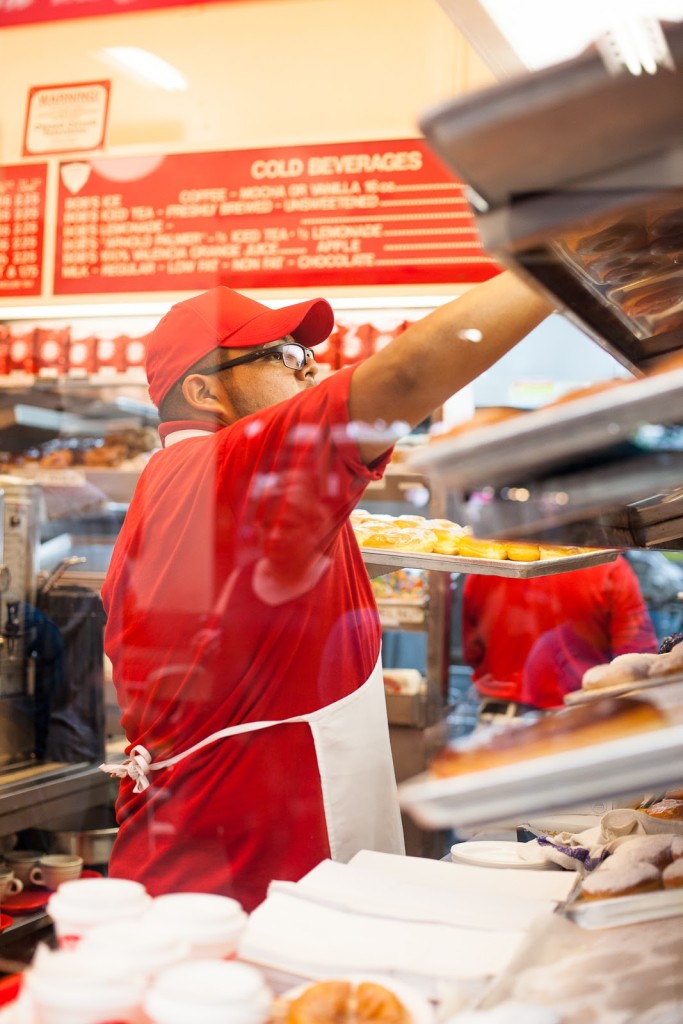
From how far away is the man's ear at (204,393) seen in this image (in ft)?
4.91

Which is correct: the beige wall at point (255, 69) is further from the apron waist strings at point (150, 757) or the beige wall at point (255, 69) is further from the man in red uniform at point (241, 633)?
the apron waist strings at point (150, 757)

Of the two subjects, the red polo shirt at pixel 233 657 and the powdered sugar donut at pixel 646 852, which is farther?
the red polo shirt at pixel 233 657

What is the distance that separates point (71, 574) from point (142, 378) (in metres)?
0.66

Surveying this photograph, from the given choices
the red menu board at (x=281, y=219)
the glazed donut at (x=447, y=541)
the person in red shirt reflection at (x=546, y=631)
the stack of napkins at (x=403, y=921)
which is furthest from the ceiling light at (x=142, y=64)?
the stack of napkins at (x=403, y=921)

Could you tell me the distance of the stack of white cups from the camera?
79 centimetres

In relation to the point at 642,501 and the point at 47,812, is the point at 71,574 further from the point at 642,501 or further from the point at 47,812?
the point at 642,501

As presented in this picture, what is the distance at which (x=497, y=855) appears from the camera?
139 centimetres

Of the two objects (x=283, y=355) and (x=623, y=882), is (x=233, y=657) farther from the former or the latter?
(x=623, y=882)

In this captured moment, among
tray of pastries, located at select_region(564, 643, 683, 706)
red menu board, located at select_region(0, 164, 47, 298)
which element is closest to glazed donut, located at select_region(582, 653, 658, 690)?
tray of pastries, located at select_region(564, 643, 683, 706)

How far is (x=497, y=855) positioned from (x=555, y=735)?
606mm

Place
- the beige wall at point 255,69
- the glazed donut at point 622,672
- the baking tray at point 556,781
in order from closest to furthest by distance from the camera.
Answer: the baking tray at point 556,781 → the glazed donut at point 622,672 → the beige wall at point 255,69

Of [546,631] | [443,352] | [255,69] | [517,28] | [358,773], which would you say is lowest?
[358,773]

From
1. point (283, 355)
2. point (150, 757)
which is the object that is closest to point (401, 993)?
point (150, 757)

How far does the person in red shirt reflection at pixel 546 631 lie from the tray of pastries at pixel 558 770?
1.39 meters
